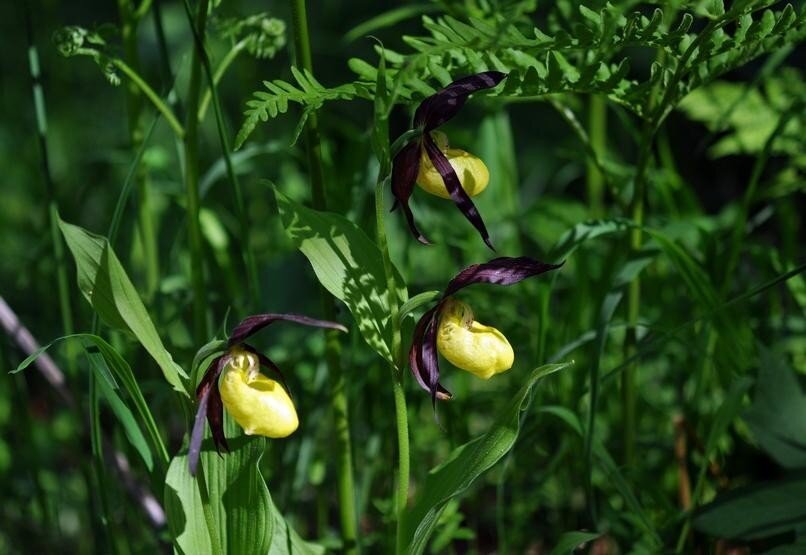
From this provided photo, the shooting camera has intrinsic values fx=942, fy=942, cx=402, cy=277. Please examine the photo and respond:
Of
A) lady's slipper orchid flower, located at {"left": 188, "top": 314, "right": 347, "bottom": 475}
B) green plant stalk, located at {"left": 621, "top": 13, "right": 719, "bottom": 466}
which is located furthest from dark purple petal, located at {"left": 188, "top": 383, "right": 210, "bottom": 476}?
green plant stalk, located at {"left": 621, "top": 13, "right": 719, "bottom": 466}

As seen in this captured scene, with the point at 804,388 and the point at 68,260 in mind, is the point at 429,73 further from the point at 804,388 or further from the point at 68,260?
the point at 68,260

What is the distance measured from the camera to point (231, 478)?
846 mm

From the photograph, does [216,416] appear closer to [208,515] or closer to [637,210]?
[208,515]

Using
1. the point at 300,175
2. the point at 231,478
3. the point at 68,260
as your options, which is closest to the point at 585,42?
the point at 231,478

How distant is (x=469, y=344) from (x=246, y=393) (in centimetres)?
18

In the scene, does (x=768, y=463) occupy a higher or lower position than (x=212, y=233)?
lower

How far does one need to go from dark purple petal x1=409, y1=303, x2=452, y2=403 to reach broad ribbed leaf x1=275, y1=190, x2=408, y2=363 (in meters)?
0.03

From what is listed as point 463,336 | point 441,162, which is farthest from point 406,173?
point 463,336

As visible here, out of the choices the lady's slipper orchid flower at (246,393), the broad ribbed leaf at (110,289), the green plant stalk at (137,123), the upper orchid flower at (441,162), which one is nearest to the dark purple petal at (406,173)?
the upper orchid flower at (441,162)

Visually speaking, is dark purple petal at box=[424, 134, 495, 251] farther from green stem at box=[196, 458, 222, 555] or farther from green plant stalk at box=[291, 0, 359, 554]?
green stem at box=[196, 458, 222, 555]

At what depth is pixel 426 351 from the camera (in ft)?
2.56

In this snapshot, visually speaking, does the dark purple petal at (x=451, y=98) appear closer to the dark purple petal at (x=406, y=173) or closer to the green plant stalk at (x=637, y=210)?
the dark purple petal at (x=406, y=173)

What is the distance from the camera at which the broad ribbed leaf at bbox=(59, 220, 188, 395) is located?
738 mm

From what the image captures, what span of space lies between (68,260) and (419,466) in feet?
1.99
